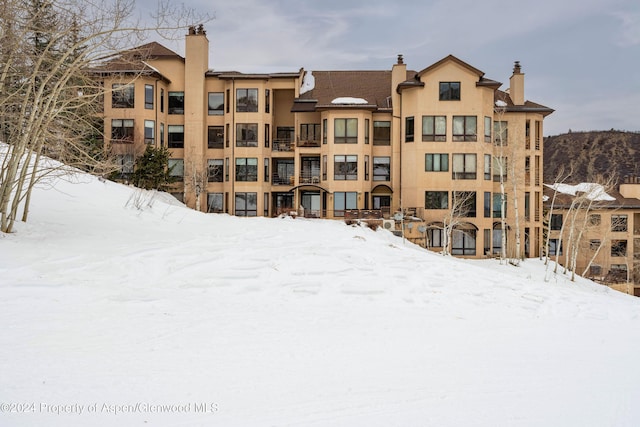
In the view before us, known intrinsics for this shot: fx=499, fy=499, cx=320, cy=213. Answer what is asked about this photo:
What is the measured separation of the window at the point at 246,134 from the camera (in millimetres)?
38125

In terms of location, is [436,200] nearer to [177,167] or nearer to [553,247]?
[553,247]

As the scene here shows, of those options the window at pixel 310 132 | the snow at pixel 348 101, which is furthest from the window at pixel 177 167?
the snow at pixel 348 101

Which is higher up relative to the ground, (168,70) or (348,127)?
(168,70)

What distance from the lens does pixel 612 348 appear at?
7.12 metres

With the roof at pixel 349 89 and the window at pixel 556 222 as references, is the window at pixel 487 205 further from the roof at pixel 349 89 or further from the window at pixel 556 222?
the window at pixel 556 222

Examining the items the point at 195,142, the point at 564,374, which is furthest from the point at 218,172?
the point at 564,374

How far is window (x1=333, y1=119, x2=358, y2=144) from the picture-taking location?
36625 mm

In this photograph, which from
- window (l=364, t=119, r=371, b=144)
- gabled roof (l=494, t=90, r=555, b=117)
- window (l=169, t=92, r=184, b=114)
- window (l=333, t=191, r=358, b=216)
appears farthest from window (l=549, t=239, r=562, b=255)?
window (l=169, t=92, r=184, b=114)

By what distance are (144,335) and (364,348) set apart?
2871 mm

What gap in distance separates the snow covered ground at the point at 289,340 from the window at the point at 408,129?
24.1 meters

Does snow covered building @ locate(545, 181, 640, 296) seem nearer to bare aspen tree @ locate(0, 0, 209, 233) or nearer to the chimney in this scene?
the chimney

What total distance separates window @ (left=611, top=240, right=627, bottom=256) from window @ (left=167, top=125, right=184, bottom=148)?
3942 centimetres

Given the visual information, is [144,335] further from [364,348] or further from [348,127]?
[348,127]

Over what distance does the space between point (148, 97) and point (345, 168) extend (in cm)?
1557
